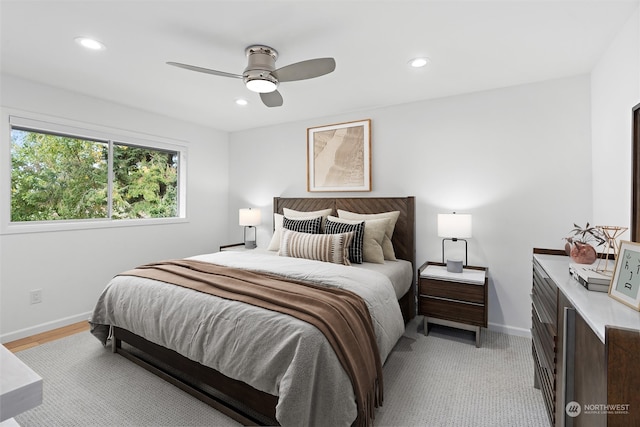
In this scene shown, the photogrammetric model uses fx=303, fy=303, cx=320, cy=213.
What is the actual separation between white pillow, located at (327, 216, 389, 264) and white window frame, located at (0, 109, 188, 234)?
274 cm

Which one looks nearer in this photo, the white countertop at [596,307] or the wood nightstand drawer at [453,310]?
the white countertop at [596,307]

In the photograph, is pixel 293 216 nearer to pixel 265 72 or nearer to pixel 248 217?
pixel 248 217

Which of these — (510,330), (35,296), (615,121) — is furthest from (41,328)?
(615,121)

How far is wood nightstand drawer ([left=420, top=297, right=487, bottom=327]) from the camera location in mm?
2701

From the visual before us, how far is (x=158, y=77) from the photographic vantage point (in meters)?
2.85

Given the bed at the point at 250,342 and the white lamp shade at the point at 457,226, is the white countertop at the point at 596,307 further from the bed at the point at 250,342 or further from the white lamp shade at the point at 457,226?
the white lamp shade at the point at 457,226

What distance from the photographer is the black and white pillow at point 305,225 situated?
348cm

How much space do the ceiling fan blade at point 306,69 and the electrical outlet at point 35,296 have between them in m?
3.18

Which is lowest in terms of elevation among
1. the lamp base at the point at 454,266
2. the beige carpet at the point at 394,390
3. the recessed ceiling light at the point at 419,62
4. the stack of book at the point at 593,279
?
the beige carpet at the point at 394,390

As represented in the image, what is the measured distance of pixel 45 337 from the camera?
9.74 feet

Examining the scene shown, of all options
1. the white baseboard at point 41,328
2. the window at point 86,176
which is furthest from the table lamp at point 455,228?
the white baseboard at point 41,328

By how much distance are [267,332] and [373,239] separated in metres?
1.76

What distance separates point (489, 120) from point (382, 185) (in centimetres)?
129

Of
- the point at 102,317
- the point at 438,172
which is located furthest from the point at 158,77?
the point at 438,172
